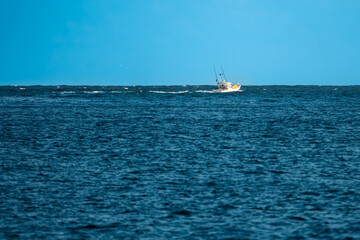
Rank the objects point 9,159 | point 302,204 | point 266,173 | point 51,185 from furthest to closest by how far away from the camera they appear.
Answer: point 9,159, point 266,173, point 51,185, point 302,204

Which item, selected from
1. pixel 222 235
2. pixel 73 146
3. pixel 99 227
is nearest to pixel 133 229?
pixel 99 227

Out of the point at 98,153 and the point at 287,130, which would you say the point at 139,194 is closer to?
the point at 98,153

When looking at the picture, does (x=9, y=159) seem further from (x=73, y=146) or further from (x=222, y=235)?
(x=222, y=235)

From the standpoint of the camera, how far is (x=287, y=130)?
164ft

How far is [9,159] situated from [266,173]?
50.0 feet

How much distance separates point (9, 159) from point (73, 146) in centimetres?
700

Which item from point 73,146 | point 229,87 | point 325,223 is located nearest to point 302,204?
point 325,223

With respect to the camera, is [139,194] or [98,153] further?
[98,153]

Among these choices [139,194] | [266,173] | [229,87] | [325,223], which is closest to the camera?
[325,223]

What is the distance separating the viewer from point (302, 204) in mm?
19875

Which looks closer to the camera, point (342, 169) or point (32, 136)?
point (342, 169)

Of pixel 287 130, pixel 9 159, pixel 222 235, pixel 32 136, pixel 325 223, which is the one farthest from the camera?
pixel 287 130

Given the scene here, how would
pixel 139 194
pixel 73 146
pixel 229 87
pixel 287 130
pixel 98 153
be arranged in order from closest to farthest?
1. pixel 139 194
2. pixel 98 153
3. pixel 73 146
4. pixel 287 130
5. pixel 229 87

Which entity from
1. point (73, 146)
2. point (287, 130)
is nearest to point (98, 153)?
point (73, 146)
